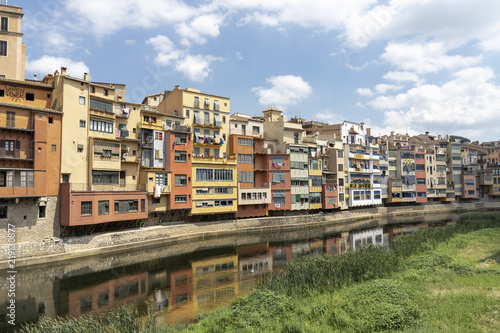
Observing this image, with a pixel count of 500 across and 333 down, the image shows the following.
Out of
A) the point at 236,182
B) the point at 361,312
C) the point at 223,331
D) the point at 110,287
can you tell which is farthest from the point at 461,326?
the point at 236,182

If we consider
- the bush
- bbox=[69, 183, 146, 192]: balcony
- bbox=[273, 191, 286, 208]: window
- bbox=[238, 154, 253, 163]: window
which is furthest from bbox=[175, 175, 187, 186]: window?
the bush

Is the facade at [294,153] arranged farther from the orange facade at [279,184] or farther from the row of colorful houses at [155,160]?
the orange facade at [279,184]

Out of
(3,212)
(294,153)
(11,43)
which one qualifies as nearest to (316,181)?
(294,153)

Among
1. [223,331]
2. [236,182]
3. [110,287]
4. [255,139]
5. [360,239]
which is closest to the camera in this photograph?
[223,331]

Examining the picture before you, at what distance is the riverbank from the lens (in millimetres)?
31234

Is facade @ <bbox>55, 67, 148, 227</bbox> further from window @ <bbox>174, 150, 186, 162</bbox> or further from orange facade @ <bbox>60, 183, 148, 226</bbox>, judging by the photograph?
window @ <bbox>174, 150, 186, 162</bbox>

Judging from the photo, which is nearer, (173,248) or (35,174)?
(35,174)

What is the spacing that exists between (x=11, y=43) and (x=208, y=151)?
2867cm

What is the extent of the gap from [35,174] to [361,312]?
3310 cm

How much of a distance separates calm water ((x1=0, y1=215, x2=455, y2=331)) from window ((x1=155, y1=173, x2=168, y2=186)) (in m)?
9.11

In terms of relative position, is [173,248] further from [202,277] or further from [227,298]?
[227,298]

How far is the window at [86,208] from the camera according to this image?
35.2 metres

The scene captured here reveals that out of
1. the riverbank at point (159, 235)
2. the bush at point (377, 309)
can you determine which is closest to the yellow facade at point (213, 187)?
the riverbank at point (159, 235)

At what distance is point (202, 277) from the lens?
1125 inches
